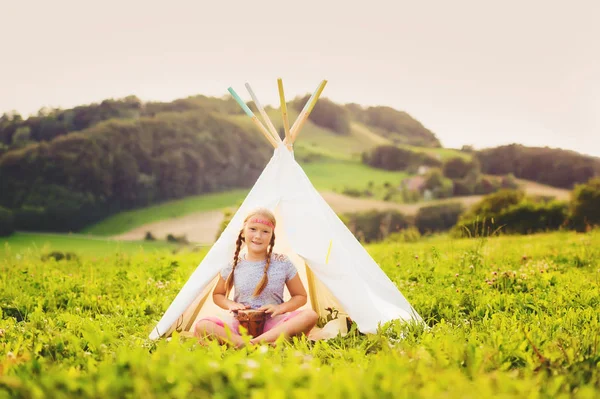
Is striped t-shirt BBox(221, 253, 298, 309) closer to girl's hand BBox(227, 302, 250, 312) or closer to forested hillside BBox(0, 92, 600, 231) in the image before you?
girl's hand BBox(227, 302, 250, 312)

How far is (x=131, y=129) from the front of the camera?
22.6 meters

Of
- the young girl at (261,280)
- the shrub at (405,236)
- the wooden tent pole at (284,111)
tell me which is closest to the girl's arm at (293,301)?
the young girl at (261,280)

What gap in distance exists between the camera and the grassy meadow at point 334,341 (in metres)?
2.34

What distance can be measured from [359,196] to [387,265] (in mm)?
15418

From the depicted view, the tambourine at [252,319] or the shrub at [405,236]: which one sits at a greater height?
the tambourine at [252,319]

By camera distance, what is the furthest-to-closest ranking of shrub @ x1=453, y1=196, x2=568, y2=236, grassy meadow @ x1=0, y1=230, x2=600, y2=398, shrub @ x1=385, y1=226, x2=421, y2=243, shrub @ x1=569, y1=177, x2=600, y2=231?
shrub @ x1=453, y1=196, x2=568, y2=236
shrub @ x1=569, y1=177, x2=600, y2=231
shrub @ x1=385, y1=226, x2=421, y2=243
grassy meadow @ x1=0, y1=230, x2=600, y2=398

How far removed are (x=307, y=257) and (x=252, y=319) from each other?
24.8 inches

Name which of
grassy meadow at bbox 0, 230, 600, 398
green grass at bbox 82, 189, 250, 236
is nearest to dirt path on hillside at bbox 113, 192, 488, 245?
green grass at bbox 82, 189, 250, 236

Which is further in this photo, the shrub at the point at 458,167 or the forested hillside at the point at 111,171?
the shrub at the point at 458,167

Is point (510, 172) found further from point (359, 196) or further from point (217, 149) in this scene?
point (217, 149)

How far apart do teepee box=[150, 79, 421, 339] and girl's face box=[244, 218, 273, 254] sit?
0.12 m

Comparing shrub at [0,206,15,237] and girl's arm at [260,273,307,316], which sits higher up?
girl's arm at [260,273,307,316]

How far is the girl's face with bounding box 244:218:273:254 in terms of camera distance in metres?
4.34

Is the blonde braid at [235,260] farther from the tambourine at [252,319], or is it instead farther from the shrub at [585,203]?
the shrub at [585,203]
